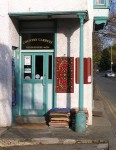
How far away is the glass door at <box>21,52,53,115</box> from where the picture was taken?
46.3 feet

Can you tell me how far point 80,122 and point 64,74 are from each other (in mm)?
2091

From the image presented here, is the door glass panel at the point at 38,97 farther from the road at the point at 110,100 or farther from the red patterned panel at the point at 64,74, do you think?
the road at the point at 110,100

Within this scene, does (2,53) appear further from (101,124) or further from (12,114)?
(101,124)

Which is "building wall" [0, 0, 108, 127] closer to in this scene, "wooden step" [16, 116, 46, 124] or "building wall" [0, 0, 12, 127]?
"building wall" [0, 0, 12, 127]

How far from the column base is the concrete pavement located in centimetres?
14

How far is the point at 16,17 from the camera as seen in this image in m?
13.5

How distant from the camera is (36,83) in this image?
14.2m

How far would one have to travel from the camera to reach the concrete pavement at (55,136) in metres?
10.9

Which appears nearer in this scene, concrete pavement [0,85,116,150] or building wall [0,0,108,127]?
concrete pavement [0,85,116,150]

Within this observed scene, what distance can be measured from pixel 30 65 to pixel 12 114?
1853 mm

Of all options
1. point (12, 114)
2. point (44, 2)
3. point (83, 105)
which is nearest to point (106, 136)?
point (83, 105)

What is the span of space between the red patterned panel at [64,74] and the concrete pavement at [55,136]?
1.41 metres

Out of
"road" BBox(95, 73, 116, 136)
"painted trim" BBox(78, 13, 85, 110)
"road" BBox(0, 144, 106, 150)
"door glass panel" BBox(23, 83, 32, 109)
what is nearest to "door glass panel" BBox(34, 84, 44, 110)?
"door glass panel" BBox(23, 83, 32, 109)

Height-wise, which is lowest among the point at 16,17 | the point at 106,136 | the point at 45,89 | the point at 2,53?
the point at 106,136
